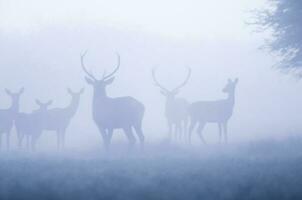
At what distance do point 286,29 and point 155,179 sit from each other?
9339 mm

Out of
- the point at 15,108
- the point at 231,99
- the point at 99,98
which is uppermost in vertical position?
the point at 99,98

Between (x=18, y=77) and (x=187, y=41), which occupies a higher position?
(x=187, y=41)

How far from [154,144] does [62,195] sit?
10.9 metres

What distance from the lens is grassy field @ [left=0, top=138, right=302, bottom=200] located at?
9.59 metres

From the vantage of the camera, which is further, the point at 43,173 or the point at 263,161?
the point at 263,161

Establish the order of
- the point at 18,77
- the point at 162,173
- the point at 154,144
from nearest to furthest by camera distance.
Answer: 1. the point at 162,173
2. the point at 154,144
3. the point at 18,77

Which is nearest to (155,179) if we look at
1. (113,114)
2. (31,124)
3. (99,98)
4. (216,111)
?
(113,114)

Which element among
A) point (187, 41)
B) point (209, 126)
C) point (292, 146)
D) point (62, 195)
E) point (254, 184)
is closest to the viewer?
point (62, 195)

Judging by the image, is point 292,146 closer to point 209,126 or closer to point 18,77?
point 209,126

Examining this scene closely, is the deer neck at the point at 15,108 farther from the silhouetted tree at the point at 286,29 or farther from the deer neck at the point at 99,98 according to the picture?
the silhouetted tree at the point at 286,29

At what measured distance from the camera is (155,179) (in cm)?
1093

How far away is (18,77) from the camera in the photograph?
155 feet

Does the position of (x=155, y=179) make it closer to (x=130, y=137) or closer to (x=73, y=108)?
(x=130, y=137)

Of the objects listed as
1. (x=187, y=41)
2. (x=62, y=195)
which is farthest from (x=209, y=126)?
(x=187, y=41)
